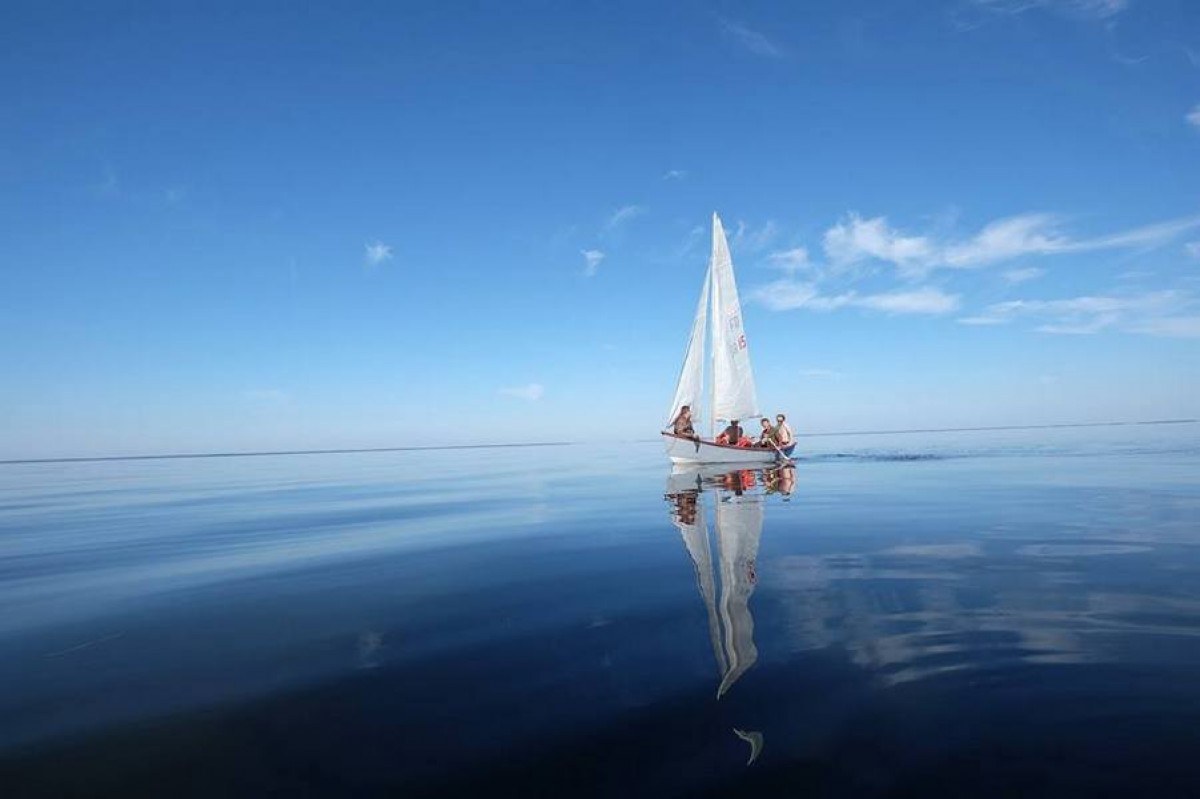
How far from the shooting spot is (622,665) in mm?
5844

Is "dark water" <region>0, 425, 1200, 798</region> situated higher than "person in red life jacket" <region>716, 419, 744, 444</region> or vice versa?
"person in red life jacket" <region>716, 419, 744, 444</region>

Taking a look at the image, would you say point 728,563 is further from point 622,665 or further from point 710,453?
point 710,453

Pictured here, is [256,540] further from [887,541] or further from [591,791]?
[887,541]

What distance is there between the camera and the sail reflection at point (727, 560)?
608cm

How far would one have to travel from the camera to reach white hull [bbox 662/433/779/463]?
128 feet

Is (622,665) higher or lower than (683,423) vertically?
lower

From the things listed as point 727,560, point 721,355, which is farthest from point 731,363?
point 727,560

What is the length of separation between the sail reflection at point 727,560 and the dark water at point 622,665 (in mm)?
91

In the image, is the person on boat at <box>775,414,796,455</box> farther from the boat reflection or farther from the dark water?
the dark water

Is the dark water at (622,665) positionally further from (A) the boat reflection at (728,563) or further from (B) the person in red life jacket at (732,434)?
(B) the person in red life jacket at (732,434)

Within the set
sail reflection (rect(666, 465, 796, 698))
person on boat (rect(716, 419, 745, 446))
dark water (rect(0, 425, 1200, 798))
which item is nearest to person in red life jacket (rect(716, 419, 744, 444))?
person on boat (rect(716, 419, 745, 446))

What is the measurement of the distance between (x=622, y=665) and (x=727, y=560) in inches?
205

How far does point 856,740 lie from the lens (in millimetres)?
4199

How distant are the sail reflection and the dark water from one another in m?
0.09
